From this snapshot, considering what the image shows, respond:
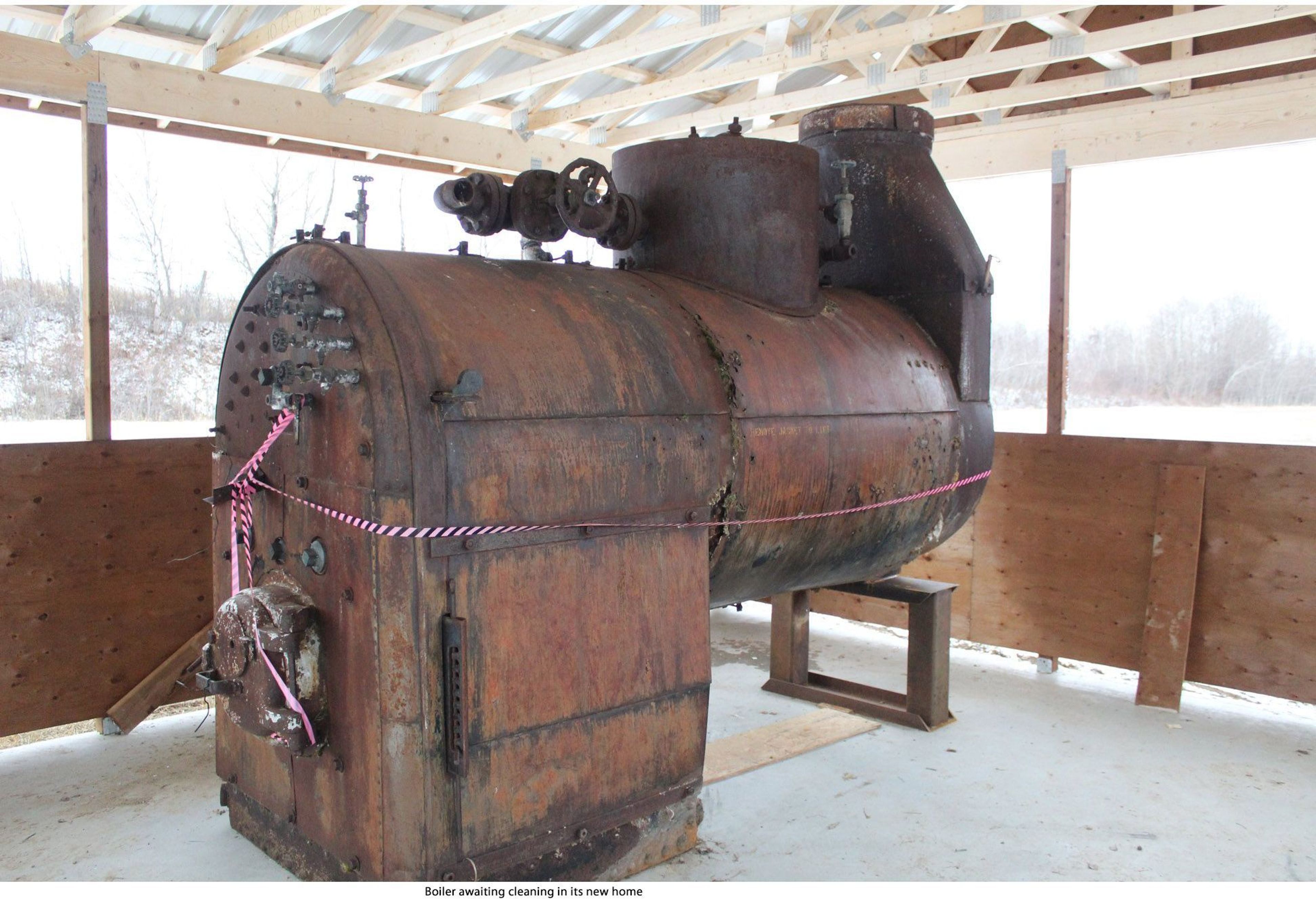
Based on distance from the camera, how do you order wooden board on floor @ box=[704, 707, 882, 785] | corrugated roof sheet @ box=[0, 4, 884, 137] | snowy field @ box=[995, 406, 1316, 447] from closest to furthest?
wooden board on floor @ box=[704, 707, 882, 785], corrugated roof sheet @ box=[0, 4, 884, 137], snowy field @ box=[995, 406, 1316, 447]

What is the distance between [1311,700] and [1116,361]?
8.55ft

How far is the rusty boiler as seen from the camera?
235cm

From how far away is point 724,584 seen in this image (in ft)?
10.4

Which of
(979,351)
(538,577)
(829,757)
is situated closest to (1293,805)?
(829,757)

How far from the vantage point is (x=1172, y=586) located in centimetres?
460

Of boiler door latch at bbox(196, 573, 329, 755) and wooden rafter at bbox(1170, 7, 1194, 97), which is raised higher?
wooden rafter at bbox(1170, 7, 1194, 97)

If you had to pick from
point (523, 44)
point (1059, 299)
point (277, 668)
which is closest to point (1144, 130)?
point (1059, 299)

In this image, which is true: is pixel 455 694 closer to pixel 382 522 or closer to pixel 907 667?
pixel 382 522

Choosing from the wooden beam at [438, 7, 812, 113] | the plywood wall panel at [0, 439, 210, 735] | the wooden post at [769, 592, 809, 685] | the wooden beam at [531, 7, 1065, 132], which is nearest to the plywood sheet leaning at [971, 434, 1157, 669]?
the wooden post at [769, 592, 809, 685]

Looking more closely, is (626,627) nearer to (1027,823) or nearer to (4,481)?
(1027,823)

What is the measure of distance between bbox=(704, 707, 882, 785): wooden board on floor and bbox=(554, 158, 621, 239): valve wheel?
1938 mm

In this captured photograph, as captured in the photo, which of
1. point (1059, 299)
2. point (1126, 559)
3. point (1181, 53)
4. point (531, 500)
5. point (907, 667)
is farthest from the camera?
point (1181, 53)

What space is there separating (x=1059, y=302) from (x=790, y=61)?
1.83 metres

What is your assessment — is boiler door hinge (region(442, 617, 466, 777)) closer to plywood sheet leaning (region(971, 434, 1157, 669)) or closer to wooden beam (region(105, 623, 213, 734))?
wooden beam (region(105, 623, 213, 734))
